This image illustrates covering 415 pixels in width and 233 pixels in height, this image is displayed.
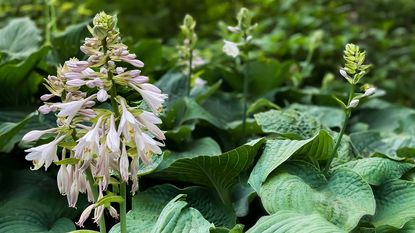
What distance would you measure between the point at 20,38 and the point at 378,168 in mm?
1850

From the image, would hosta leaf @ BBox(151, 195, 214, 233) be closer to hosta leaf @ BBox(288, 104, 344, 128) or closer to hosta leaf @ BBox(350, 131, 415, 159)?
hosta leaf @ BBox(350, 131, 415, 159)

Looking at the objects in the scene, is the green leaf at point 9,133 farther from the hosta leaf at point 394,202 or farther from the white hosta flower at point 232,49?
the hosta leaf at point 394,202

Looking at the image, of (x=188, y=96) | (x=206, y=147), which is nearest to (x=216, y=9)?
(x=188, y=96)

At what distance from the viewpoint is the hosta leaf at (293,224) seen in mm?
1375

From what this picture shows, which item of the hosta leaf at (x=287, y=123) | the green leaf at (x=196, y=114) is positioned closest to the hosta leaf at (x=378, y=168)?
the hosta leaf at (x=287, y=123)

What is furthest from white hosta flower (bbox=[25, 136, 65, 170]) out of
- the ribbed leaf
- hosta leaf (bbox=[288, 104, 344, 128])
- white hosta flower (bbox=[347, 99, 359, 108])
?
hosta leaf (bbox=[288, 104, 344, 128])

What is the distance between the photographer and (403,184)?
175 centimetres

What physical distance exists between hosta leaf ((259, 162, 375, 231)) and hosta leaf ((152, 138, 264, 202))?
0.44ft

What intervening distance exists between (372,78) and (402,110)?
163 cm

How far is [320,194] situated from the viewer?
1634 millimetres

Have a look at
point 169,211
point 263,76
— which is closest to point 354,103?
point 169,211

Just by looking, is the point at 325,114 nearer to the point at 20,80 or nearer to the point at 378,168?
the point at 378,168

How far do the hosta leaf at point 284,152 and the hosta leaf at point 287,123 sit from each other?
0.21m

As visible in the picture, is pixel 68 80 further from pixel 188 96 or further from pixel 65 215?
pixel 188 96
